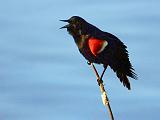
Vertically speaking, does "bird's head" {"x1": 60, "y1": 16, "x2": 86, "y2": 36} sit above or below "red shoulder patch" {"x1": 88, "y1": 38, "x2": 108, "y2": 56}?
above

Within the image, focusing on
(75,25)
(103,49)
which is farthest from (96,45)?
(75,25)

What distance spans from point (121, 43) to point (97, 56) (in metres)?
0.47

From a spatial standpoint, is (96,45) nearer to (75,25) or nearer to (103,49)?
(103,49)

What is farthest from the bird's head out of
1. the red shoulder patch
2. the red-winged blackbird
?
the red shoulder patch

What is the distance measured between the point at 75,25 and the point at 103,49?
0.61 meters

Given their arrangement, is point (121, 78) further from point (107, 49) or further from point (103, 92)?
point (103, 92)

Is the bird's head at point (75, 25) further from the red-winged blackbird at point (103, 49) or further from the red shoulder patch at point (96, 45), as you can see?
the red shoulder patch at point (96, 45)

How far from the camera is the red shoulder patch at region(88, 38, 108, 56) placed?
6.26 metres

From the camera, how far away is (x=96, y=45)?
6273mm

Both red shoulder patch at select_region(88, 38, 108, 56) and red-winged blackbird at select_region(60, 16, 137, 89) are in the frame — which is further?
red-winged blackbird at select_region(60, 16, 137, 89)

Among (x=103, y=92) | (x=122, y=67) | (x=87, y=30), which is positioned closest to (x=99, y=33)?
(x=87, y=30)

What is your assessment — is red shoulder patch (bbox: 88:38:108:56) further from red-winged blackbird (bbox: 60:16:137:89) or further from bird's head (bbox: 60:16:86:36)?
bird's head (bbox: 60:16:86:36)

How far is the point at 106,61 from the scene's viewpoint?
6867mm

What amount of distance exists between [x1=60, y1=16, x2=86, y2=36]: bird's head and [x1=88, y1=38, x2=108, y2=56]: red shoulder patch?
0.37 m
